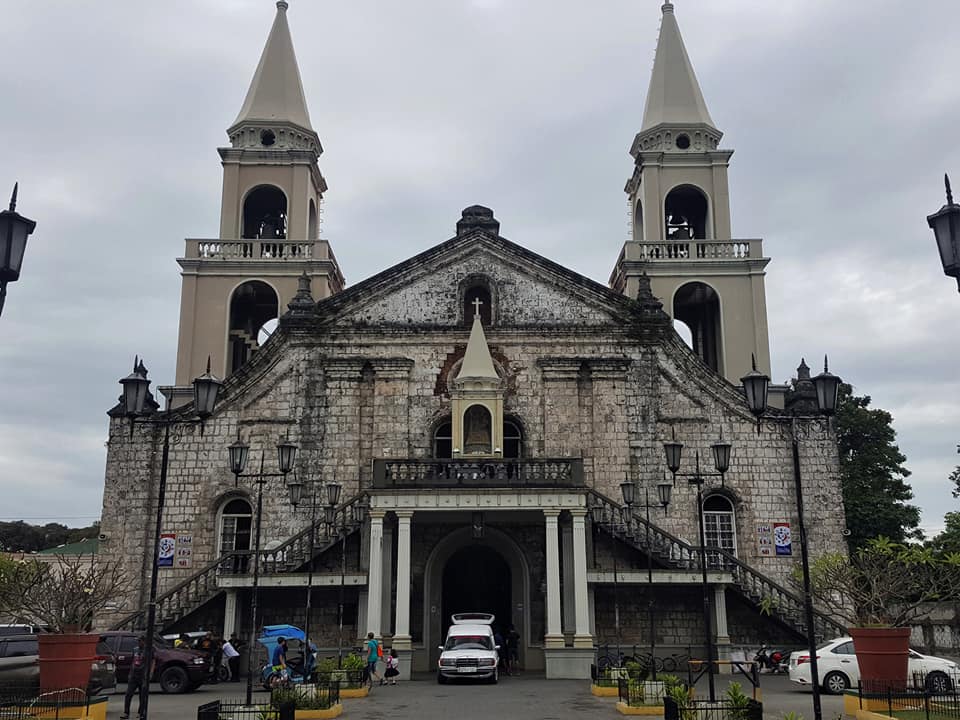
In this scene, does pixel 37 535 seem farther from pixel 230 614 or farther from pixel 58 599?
pixel 58 599

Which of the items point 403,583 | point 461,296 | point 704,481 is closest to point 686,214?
point 461,296

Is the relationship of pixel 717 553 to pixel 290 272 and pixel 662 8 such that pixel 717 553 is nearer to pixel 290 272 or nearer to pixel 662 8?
pixel 290 272

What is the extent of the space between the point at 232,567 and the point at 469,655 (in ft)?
28.6

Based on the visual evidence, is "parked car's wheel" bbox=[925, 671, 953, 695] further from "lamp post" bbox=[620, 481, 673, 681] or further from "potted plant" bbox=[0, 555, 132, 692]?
"potted plant" bbox=[0, 555, 132, 692]

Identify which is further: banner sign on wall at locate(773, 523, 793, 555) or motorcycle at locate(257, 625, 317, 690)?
banner sign on wall at locate(773, 523, 793, 555)

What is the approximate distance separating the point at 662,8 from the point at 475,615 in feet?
93.4

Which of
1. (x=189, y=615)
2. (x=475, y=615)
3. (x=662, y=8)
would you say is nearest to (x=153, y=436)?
(x=189, y=615)

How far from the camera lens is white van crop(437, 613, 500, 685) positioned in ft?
75.9

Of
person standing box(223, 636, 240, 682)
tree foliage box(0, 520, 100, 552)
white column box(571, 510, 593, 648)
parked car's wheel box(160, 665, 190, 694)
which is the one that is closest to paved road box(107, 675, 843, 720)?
parked car's wheel box(160, 665, 190, 694)

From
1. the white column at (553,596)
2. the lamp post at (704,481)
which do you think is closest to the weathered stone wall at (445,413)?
the lamp post at (704,481)

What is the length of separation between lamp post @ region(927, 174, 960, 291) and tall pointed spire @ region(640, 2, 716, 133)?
2805 centimetres

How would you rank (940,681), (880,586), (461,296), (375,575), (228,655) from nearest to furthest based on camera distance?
→ (880,586), (940,681), (228,655), (375,575), (461,296)

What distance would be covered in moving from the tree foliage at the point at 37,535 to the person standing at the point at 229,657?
59301 mm

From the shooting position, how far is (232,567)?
28.1m
